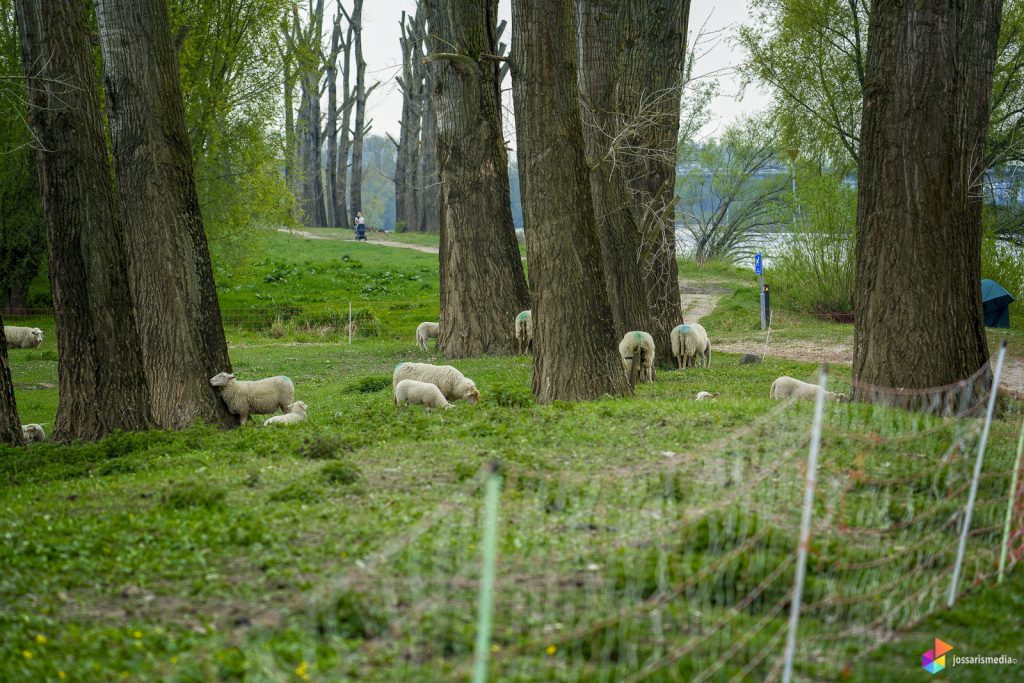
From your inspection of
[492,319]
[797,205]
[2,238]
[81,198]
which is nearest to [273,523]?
[81,198]

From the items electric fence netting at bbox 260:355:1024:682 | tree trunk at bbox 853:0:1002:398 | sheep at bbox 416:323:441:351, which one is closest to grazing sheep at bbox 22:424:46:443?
electric fence netting at bbox 260:355:1024:682

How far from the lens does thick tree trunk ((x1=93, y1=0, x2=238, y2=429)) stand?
13.5 m

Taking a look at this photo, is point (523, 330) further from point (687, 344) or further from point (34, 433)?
point (34, 433)

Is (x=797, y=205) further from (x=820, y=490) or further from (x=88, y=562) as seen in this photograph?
(x=88, y=562)

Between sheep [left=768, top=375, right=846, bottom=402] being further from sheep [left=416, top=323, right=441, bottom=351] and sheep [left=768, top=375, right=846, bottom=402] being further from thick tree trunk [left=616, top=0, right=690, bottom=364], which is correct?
sheep [left=416, top=323, right=441, bottom=351]

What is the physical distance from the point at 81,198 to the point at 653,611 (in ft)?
31.5

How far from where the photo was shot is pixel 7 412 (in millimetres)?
11562

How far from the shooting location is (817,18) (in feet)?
116

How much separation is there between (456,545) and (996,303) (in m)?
30.4

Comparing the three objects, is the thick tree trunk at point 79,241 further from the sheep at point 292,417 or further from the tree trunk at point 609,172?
the tree trunk at point 609,172

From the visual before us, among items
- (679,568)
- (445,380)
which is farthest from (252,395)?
(679,568)

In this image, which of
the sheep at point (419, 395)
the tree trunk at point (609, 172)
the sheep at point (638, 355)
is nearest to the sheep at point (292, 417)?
the sheep at point (419, 395)

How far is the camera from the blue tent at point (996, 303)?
3238 cm

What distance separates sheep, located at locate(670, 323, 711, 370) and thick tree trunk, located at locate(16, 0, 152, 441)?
469 inches
